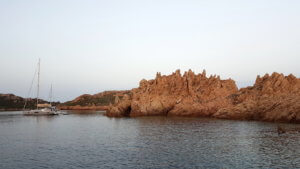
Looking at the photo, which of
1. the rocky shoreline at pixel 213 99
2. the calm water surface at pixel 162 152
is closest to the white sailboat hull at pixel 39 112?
the rocky shoreline at pixel 213 99

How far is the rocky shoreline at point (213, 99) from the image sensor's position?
80.2 meters

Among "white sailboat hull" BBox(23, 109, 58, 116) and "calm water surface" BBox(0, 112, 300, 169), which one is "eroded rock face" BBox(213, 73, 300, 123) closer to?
"calm water surface" BBox(0, 112, 300, 169)

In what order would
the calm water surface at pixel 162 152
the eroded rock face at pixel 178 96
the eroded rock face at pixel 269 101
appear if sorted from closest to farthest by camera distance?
the calm water surface at pixel 162 152
the eroded rock face at pixel 269 101
the eroded rock face at pixel 178 96

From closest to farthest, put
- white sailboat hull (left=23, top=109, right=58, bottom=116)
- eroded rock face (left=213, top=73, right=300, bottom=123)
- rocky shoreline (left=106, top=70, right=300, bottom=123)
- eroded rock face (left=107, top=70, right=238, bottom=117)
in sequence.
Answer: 1. eroded rock face (left=213, top=73, right=300, bottom=123)
2. rocky shoreline (left=106, top=70, right=300, bottom=123)
3. eroded rock face (left=107, top=70, right=238, bottom=117)
4. white sailboat hull (left=23, top=109, right=58, bottom=116)

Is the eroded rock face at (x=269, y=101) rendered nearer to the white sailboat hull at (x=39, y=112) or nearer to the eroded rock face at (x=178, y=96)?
the eroded rock face at (x=178, y=96)

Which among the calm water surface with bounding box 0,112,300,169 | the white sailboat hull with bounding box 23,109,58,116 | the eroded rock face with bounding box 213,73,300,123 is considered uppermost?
the eroded rock face with bounding box 213,73,300,123

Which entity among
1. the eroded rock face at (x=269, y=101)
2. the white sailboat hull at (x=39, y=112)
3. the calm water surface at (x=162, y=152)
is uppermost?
the eroded rock face at (x=269, y=101)

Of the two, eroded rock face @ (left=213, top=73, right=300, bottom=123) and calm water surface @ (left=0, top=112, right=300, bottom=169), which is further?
eroded rock face @ (left=213, top=73, right=300, bottom=123)

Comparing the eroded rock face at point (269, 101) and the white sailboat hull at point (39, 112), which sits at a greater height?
the eroded rock face at point (269, 101)

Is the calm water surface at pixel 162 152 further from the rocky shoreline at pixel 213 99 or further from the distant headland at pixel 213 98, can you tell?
the distant headland at pixel 213 98

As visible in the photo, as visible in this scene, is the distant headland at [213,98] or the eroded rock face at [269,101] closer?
the eroded rock face at [269,101]

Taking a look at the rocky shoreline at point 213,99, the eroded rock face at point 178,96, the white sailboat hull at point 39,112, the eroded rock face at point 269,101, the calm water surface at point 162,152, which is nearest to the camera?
the calm water surface at point 162,152

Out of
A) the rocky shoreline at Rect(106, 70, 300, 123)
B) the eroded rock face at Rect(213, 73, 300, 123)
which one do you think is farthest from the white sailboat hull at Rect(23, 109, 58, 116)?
the eroded rock face at Rect(213, 73, 300, 123)

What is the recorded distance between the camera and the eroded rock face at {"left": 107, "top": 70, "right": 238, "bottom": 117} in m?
111
